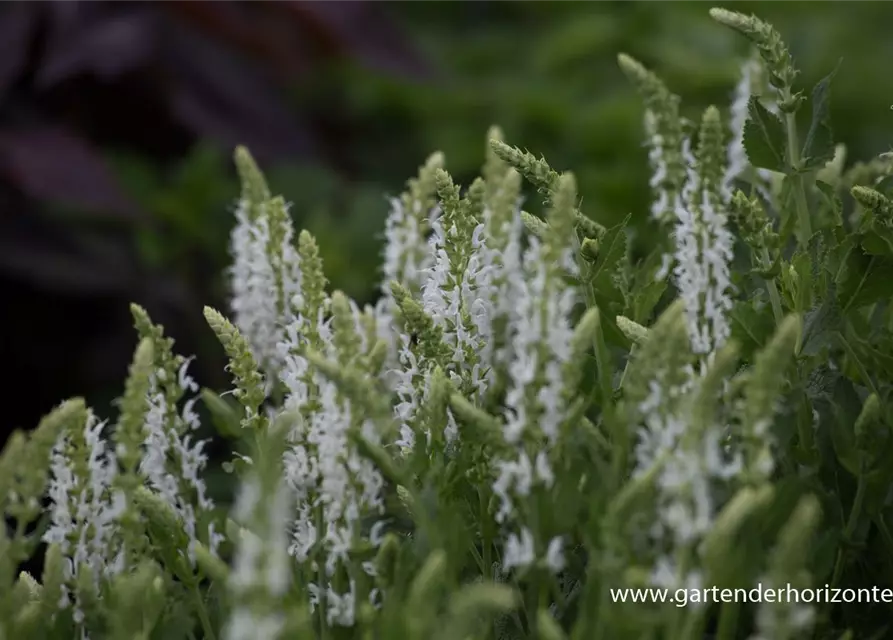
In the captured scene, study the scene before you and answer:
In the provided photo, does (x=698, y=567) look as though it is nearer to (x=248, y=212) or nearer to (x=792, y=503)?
(x=792, y=503)

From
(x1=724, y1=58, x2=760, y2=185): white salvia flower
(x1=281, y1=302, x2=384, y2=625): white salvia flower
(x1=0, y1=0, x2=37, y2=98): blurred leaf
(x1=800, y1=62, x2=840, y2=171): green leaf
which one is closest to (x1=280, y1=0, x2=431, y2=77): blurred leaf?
(x1=0, y1=0, x2=37, y2=98): blurred leaf

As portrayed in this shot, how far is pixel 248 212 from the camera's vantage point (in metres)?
1.41

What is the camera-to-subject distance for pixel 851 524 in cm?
98

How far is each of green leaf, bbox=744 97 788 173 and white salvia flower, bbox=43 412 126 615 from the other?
0.62 m

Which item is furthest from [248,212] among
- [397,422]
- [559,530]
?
[559,530]

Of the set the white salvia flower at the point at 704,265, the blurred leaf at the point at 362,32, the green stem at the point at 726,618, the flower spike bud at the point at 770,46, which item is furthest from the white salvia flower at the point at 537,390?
the blurred leaf at the point at 362,32

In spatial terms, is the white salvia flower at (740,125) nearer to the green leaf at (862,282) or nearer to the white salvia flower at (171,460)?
the green leaf at (862,282)

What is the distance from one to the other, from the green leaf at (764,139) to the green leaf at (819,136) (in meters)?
0.02

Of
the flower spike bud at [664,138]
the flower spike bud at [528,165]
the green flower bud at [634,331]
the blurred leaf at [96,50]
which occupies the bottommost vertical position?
the green flower bud at [634,331]

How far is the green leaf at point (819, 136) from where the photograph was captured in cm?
108

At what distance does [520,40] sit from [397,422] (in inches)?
120

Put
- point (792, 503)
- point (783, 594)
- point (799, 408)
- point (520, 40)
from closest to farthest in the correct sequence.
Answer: point (783, 594) → point (792, 503) → point (799, 408) → point (520, 40)

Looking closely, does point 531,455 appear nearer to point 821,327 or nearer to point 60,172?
point 821,327

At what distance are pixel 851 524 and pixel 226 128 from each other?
2.10 meters
